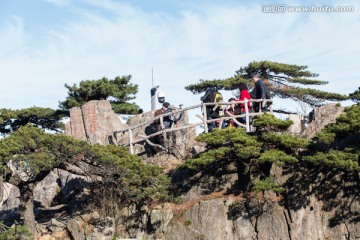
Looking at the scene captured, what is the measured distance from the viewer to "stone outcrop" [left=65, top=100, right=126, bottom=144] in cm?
2167

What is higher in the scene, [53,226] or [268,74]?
[268,74]

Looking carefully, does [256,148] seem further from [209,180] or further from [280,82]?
[280,82]

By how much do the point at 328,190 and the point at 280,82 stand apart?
792cm

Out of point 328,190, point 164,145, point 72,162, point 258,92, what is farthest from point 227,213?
point 72,162

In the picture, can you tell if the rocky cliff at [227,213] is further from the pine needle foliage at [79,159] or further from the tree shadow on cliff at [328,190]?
the pine needle foliage at [79,159]

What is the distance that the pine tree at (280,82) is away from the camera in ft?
74.5

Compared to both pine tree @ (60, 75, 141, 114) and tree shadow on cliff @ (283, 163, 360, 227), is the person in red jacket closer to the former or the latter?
tree shadow on cliff @ (283, 163, 360, 227)

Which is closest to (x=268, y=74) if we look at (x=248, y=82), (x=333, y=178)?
(x=248, y=82)

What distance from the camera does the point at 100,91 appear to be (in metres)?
23.9

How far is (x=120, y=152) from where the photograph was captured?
58.2ft

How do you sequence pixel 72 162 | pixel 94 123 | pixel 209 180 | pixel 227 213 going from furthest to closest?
pixel 94 123
pixel 209 180
pixel 72 162
pixel 227 213

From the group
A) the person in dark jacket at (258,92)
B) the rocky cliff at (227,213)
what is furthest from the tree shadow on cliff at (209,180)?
the person in dark jacket at (258,92)

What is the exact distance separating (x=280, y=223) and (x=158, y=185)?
325 cm

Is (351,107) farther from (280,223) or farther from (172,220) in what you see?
(172,220)
